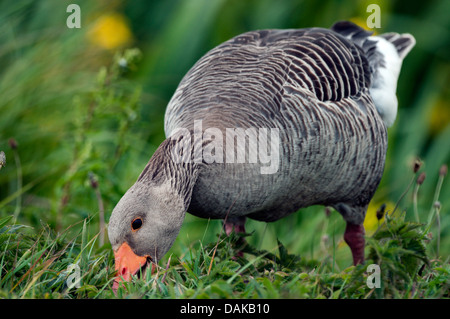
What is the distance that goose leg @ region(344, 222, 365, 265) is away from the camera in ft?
16.3

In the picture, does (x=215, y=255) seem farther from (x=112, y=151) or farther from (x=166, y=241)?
(x=112, y=151)

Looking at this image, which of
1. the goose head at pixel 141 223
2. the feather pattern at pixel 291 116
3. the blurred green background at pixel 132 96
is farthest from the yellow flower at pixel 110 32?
the goose head at pixel 141 223

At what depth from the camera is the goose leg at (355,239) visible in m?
4.96

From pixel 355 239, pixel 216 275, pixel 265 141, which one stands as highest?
pixel 265 141

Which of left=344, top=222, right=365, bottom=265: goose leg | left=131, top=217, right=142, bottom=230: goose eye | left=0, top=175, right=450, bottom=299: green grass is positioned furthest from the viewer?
left=344, top=222, right=365, bottom=265: goose leg

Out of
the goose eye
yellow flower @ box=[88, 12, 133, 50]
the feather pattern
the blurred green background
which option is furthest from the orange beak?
yellow flower @ box=[88, 12, 133, 50]

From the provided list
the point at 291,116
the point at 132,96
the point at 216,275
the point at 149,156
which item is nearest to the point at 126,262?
the point at 216,275

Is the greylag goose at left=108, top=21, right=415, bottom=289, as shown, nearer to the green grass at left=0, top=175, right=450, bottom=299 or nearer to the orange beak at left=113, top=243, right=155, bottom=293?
the orange beak at left=113, top=243, right=155, bottom=293

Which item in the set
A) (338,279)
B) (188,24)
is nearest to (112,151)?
(188,24)

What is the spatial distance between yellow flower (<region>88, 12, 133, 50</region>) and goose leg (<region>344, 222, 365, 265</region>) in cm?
359

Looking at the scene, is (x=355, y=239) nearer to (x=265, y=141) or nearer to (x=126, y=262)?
(x=265, y=141)

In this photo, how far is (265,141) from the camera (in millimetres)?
3738

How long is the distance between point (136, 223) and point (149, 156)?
313 cm

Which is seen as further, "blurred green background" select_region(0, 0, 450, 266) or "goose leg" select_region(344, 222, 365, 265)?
"blurred green background" select_region(0, 0, 450, 266)
